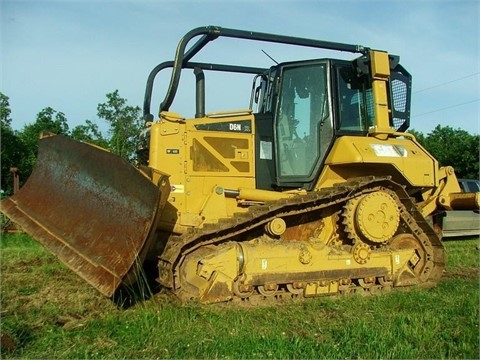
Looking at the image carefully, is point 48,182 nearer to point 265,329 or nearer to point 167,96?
point 167,96

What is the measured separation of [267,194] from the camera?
6.96 m

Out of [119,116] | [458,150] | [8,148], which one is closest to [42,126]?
[8,148]

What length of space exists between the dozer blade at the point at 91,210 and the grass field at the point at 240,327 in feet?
1.73

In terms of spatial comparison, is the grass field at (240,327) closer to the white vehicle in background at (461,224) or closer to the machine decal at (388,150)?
the machine decal at (388,150)

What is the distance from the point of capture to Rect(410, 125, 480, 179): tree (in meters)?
26.2

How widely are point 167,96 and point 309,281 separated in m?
2.90

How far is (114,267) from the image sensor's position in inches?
207

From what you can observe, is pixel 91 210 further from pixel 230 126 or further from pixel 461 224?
pixel 461 224

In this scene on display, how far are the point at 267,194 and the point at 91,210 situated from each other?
2356mm

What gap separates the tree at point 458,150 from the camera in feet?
85.9

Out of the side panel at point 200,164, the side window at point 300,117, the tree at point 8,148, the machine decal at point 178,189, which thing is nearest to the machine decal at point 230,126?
the side panel at point 200,164

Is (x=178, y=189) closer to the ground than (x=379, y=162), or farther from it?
closer to the ground

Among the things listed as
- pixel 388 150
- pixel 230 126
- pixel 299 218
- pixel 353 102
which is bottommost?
pixel 299 218

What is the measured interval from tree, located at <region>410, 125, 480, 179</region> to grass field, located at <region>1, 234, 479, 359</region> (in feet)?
69.9
